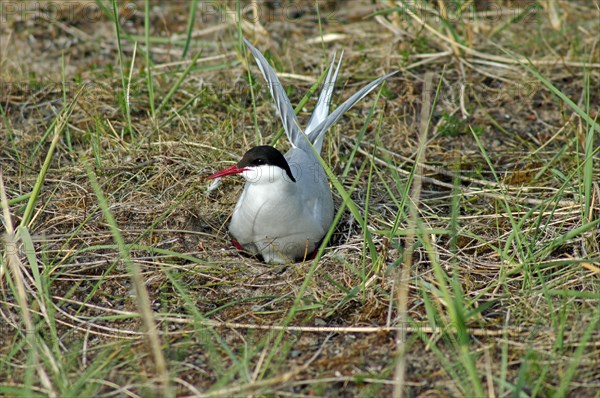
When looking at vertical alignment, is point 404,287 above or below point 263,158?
below

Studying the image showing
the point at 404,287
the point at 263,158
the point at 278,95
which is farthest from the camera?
the point at 278,95

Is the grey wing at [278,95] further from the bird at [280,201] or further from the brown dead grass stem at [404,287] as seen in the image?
the brown dead grass stem at [404,287]

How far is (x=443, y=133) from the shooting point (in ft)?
13.8

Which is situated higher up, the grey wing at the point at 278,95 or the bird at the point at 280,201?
the grey wing at the point at 278,95

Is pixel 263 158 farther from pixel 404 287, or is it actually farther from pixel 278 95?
pixel 404 287

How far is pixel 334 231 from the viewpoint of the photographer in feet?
11.2

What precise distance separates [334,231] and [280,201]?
43 cm

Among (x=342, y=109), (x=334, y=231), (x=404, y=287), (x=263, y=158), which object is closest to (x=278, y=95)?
(x=342, y=109)

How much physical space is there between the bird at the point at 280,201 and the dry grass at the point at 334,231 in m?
0.12

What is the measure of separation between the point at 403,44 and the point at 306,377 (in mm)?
2847

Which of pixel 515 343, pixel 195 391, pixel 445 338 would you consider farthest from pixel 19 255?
pixel 515 343

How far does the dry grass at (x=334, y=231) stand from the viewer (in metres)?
2.35

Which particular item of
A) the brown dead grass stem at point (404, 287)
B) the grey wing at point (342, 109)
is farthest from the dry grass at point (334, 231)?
the grey wing at point (342, 109)

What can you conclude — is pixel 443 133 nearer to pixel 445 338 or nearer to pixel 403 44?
pixel 403 44
